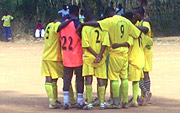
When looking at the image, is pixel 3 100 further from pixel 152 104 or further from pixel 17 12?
pixel 17 12

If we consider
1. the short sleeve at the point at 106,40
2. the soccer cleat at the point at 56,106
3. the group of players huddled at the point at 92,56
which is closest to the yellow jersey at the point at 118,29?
the group of players huddled at the point at 92,56

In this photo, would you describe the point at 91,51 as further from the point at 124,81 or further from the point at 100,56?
the point at 124,81

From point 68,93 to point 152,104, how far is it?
202 cm

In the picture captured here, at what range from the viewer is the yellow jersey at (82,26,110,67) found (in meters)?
10.1

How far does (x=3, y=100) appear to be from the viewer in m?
11.6

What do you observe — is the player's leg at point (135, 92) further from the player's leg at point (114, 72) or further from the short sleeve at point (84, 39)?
the short sleeve at point (84, 39)

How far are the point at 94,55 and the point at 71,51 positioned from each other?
18.6 inches

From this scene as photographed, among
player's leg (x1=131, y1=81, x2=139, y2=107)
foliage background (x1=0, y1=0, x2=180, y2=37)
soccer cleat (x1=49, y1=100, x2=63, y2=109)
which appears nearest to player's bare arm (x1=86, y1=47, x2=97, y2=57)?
player's leg (x1=131, y1=81, x2=139, y2=107)

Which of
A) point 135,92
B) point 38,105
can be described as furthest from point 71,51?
point 135,92

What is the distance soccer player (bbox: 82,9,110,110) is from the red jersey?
0.56 feet

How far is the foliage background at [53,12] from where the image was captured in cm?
3616

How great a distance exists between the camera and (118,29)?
1027cm

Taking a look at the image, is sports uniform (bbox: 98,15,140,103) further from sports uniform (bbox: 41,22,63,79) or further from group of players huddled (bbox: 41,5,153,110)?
sports uniform (bbox: 41,22,63,79)

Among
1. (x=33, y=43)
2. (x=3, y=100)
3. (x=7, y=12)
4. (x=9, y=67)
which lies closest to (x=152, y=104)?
(x=3, y=100)
